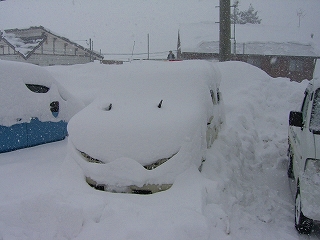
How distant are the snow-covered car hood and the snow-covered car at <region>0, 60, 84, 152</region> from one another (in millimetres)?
1747

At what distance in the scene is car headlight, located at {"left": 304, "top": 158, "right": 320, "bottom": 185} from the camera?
3779 mm

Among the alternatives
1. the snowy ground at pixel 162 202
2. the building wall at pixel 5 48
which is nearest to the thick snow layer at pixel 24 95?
the snowy ground at pixel 162 202

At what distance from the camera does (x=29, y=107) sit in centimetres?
619

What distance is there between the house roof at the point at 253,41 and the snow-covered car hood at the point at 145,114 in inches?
1061

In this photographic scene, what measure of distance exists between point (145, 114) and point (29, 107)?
294cm

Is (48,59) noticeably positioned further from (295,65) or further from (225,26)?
(295,65)

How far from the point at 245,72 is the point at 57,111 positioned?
951 centimetres

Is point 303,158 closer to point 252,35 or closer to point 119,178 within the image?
point 119,178

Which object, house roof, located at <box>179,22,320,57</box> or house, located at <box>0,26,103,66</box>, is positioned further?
house roof, located at <box>179,22,320,57</box>

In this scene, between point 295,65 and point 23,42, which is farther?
point 295,65

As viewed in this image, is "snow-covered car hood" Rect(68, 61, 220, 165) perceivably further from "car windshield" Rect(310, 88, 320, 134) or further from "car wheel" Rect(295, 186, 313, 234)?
"car wheel" Rect(295, 186, 313, 234)

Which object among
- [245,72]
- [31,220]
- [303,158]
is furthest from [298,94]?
[31,220]

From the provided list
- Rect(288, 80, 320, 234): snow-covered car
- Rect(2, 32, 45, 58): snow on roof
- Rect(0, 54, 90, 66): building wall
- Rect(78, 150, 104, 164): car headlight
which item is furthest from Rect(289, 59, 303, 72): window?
Rect(78, 150, 104, 164): car headlight

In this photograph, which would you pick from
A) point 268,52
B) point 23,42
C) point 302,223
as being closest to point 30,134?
point 302,223
